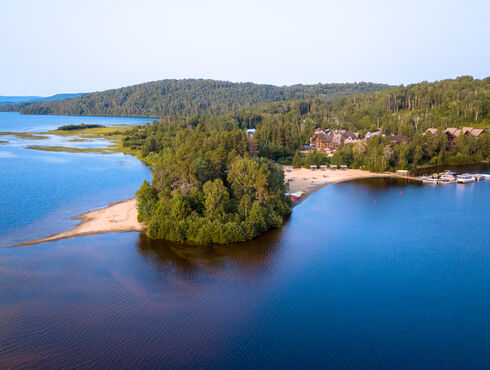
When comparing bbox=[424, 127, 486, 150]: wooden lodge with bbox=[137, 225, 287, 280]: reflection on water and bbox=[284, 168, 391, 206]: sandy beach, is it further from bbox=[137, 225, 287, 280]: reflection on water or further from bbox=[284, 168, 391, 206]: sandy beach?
bbox=[137, 225, 287, 280]: reflection on water

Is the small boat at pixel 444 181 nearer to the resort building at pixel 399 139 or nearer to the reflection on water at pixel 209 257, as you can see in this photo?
the resort building at pixel 399 139

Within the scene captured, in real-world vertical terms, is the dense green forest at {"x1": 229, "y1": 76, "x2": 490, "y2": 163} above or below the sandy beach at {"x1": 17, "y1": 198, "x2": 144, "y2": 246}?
above

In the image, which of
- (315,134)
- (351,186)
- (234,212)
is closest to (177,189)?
(234,212)

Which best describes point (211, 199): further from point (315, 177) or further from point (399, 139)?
point (399, 139)

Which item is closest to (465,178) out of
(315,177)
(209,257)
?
(315,177)

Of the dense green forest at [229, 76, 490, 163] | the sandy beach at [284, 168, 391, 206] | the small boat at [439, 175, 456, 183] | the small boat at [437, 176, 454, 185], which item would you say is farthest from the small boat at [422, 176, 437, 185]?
the dense green forest at [229, 76, 490, 163]

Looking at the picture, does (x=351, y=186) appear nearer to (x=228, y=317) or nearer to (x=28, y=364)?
(x=228, y=317)
